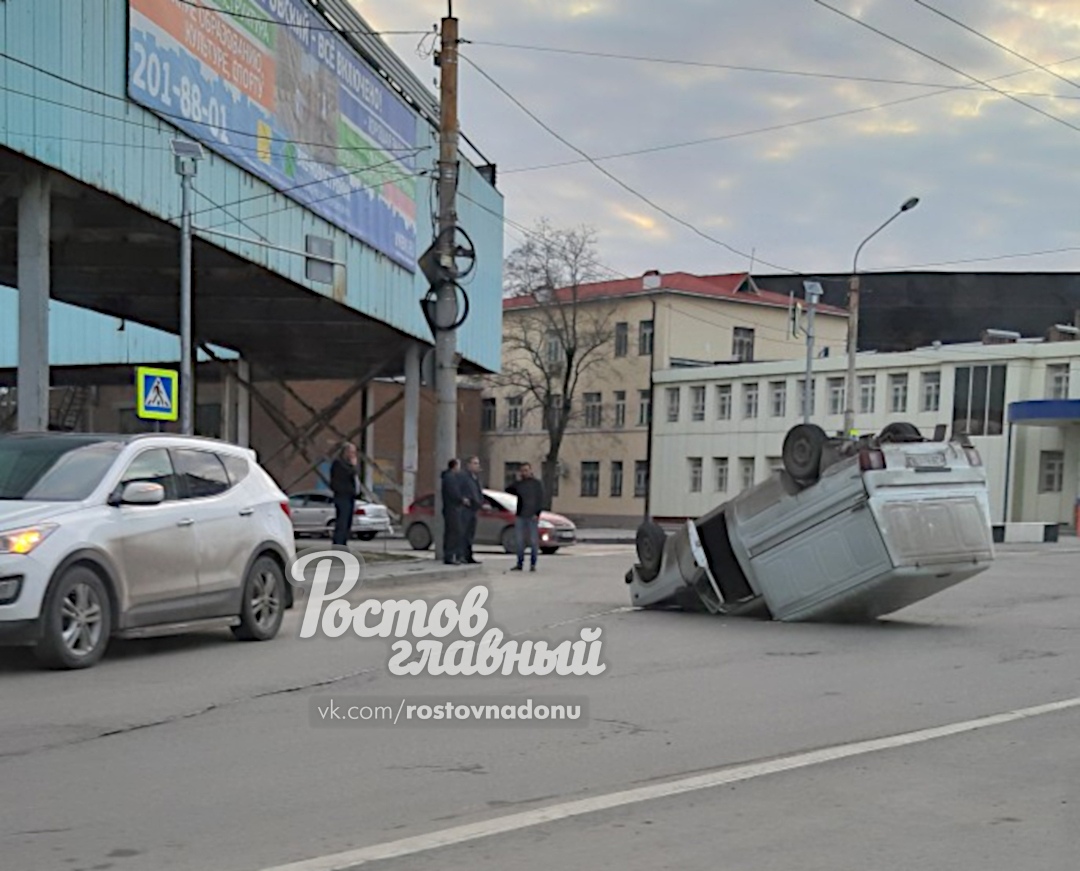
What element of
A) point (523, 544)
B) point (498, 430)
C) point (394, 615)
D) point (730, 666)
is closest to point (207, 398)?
point (498, 430)

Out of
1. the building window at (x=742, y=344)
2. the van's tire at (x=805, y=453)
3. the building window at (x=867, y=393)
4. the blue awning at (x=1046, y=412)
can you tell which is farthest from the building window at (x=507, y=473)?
the van's tire at (x=805, y=453)

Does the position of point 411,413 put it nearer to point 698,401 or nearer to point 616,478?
point 698,401

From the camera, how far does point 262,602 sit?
1164 centimetres

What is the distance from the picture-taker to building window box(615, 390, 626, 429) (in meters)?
68.3

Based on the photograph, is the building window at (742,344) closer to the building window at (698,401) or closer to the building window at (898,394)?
the building window at (698,401)

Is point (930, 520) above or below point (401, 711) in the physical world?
above

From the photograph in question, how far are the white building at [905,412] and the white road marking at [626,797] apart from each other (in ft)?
141

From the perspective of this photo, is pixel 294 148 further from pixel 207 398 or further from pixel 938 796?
pixel 207 398

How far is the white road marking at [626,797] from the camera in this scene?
5.16 meters

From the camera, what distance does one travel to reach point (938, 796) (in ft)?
20.6

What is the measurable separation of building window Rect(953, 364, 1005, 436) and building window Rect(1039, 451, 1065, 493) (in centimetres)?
209

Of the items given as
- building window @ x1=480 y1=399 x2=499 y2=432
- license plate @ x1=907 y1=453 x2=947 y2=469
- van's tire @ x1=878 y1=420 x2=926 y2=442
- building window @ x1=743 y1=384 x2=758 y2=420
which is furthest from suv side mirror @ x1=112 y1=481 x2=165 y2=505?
building window @ x1=480 y1=399 x2=499 y2=432

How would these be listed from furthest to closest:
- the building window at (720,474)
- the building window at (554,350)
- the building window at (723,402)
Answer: the building window at (554,350) → the building window at (720,474) → the building window at (723,402)

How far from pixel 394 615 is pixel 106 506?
4.30 m
